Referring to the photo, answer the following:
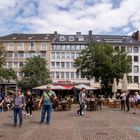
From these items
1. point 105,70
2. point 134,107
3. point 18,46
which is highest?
point 18,46

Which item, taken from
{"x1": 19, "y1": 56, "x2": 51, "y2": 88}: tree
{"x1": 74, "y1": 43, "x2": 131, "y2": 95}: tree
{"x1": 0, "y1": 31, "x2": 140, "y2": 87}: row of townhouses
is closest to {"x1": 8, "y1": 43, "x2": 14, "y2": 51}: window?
{"x1": 0, "y1": 31, "x2": 140, "y2": 87}: row of townhouses

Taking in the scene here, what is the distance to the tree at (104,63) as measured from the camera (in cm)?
5766

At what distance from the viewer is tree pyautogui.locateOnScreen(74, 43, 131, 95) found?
5766 centimetres

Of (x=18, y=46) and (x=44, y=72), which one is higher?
(x=18, y=46)

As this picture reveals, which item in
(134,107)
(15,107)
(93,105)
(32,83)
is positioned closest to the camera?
(15,107)

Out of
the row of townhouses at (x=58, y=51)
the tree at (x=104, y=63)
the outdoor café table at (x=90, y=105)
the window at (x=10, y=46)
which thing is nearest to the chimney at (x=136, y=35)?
the row of townhouses at (x=58, y=51)

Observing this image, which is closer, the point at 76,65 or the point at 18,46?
the point at 76,65

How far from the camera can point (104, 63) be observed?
189 feet

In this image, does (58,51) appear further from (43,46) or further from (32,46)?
(32,46)

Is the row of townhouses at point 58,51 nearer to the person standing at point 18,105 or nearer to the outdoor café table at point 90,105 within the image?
the outdoor café table at point 90,105

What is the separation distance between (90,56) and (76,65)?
10.7 feet

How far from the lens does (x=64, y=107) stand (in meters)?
32.5

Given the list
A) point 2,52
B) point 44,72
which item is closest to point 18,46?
point 44,72

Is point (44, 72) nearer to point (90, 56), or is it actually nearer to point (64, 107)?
point (90, 56)
